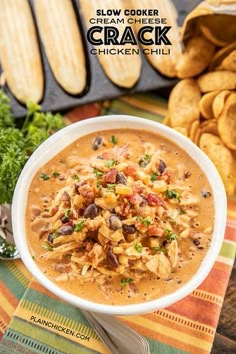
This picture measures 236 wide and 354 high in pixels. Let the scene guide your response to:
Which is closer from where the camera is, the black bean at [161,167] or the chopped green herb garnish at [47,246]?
the chopped green herb garnish at [47,246]

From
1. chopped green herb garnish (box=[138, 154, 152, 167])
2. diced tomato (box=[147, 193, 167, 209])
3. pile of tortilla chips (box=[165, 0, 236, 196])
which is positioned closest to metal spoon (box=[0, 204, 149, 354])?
diced tomato (box=[147, 193, 167, 209])

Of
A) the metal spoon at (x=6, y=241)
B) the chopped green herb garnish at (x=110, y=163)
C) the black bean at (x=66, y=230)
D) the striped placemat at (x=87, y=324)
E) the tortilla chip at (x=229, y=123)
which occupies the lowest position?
the striped placemat at (x=87, y=324)

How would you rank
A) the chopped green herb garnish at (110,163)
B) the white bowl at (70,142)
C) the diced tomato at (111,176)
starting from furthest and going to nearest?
the chopped green herb garnish at (110,163) → the diced tomato at (111,176) → the white bowl at (70,142)

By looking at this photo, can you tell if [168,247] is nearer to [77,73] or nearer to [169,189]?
[169,189]

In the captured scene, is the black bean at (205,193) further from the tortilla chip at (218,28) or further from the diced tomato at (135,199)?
the tortilla chip at (218,28)

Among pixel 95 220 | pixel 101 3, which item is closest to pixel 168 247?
pixel 95 220

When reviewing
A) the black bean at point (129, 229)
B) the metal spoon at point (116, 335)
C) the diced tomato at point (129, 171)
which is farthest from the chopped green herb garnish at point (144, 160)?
the metal spoon at point (116, 335)

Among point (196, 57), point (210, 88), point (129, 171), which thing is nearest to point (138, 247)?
point (129, 171)
